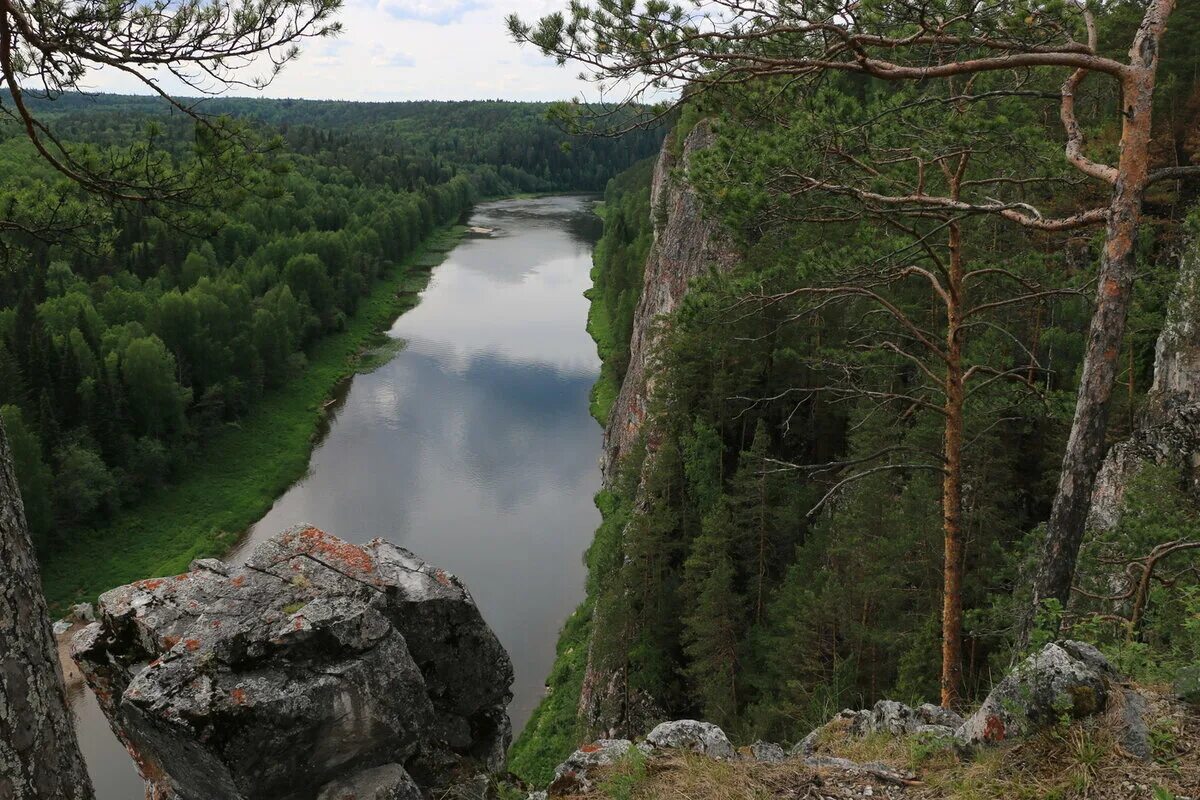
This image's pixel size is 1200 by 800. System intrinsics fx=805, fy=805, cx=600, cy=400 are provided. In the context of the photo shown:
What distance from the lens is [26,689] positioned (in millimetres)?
3967

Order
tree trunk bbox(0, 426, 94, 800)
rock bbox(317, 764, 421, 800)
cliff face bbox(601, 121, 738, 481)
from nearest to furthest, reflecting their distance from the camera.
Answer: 1. tree trunk bbox(0, 426, 94, 800)
2. rock bbox(317, 764, 421, 800)
3. cliff face bbox(601, 121, 738, 481)

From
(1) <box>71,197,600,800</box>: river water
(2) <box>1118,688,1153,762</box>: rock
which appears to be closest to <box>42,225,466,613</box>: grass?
(1) <box>71,197,600,800</box>: river water

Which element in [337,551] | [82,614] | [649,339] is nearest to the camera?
[337,551]

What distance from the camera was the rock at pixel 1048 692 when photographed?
16.0 feet

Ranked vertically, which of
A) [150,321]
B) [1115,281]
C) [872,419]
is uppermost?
[1115,281]

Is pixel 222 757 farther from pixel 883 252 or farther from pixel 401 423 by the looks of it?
pixel 401 423

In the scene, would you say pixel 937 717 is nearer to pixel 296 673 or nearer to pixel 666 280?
pixel 296 673

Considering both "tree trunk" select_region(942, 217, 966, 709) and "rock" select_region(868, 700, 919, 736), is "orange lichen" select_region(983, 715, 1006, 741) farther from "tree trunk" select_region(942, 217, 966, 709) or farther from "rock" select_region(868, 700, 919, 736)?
"tree trunk" select_region(942, 217, 966, 709)

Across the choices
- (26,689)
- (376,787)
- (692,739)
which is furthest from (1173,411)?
(26,689)

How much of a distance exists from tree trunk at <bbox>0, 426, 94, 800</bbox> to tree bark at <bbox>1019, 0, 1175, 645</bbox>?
6375 mm

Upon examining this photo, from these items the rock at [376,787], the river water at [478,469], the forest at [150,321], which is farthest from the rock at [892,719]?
the river water at [478,469]

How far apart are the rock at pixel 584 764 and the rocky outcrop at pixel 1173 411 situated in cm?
700

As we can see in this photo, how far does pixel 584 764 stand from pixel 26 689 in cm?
377

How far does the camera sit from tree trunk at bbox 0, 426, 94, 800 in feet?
12.7
